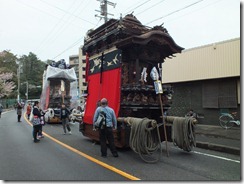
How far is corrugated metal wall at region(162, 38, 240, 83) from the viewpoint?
14.9 metres

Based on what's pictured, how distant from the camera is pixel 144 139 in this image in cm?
716

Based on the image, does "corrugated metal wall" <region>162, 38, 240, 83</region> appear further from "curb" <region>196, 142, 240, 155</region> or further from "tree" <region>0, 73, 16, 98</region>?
"tree" <region>0, 73, 16, 98</region>

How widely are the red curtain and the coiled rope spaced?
152 cm

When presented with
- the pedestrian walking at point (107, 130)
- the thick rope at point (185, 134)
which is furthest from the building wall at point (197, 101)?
the pedestrian walking at point (107, 130)

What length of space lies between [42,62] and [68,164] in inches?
3215

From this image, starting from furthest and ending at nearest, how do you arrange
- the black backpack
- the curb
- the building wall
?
the building wall → the curb → the black backpack

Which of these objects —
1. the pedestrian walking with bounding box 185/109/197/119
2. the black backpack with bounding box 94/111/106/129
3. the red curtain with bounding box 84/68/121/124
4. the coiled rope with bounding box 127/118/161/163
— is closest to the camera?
the coiled rope with bounding box 127/118/161/163

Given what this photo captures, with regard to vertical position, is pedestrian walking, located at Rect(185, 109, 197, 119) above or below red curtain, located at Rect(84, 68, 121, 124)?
below

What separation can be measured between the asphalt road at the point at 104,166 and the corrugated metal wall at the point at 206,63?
817 centimetres

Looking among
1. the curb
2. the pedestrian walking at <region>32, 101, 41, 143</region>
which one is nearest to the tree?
the pedestrian walking at <region>32, 101, 41, 143</region>

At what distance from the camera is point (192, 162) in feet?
22.8

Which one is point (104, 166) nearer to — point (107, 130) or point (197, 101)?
point (107, 130)

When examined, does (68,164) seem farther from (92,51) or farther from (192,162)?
(92,51)

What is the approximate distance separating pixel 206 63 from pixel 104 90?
363 inches
